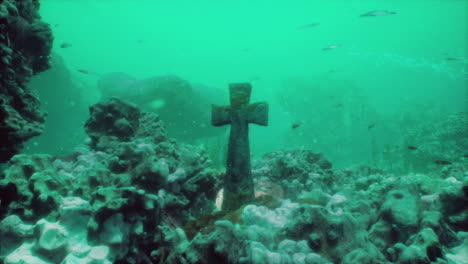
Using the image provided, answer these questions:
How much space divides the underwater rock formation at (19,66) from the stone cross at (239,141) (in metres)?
2.91

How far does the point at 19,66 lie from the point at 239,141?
146 inches

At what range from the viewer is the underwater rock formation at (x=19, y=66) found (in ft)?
10.8

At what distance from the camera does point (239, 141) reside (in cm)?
390

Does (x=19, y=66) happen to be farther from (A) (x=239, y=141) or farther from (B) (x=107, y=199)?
(A) (x=239, y=141)

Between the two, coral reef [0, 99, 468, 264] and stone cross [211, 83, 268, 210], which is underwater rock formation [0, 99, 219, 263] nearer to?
coral reef [0, 99, 468, 264]

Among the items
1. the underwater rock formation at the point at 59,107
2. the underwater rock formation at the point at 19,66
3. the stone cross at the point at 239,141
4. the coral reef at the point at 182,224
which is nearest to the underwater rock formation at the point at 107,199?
the coral reef at the point at 182,224

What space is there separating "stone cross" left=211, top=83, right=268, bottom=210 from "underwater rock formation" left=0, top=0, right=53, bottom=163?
2912mm

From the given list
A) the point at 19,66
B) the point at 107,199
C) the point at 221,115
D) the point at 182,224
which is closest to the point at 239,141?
the point at 221,115

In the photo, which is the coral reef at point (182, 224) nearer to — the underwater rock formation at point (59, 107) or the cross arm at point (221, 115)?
the cross arm at point (221, 115)

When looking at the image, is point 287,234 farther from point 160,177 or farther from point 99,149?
point 99,149

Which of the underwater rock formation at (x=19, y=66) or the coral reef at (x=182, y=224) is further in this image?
the underwater rock formation at (x=19, y=66)

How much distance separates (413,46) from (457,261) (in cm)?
15792

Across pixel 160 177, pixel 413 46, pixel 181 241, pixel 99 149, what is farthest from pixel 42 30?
pixel 413 46

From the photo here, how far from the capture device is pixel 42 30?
3.90 meters
